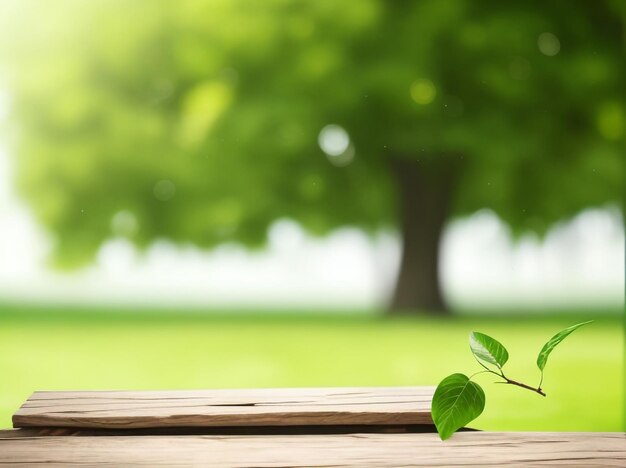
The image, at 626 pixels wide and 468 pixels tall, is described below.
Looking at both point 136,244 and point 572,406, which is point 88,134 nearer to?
point 136,244

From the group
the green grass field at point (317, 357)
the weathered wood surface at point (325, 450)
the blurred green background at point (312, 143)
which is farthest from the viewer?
the blurred green background at point (312, 143)

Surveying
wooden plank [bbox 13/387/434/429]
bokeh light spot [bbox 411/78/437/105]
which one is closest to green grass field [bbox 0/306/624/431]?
bokeh light spot [bbox 411/78/437/105]

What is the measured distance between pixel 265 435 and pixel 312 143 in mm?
5302

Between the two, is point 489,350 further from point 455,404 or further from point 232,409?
point 232,409

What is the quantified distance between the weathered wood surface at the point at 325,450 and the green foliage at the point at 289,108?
16.7 feet

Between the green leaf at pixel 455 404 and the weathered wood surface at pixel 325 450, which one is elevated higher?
the green leaf at pixel 455 404

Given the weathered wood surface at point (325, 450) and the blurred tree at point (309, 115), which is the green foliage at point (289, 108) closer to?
the blurred tree at point (309, 115)

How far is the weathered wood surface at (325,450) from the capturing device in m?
0.92

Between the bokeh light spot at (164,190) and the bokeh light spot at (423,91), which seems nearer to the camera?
the bokeh light spot at (423,91)

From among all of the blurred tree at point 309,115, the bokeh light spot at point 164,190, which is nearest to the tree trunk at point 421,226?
the blurred tree at point 309,115

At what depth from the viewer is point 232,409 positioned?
1117mm

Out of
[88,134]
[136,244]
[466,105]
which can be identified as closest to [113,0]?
[88,134]

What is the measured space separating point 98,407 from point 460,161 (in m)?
5.73

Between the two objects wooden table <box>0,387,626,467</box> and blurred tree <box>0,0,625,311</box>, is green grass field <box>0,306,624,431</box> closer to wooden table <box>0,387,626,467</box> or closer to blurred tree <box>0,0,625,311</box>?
blurred tree <box>0,0,625,311</box>
